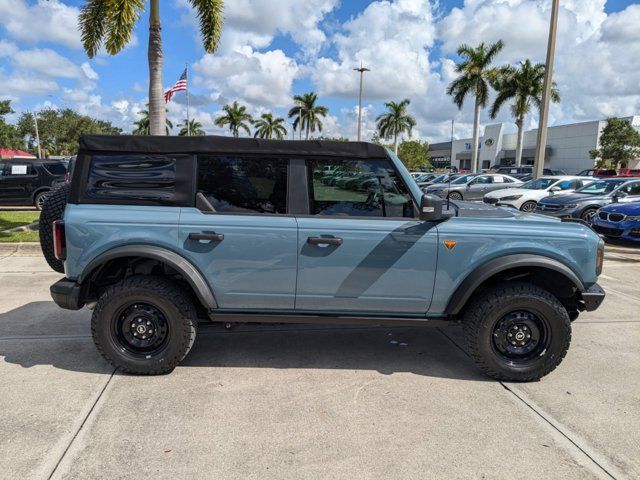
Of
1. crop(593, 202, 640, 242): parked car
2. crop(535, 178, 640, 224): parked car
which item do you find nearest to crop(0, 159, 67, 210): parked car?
crop(535, 178, 640, 224): parked car

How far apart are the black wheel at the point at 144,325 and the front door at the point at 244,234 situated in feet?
1.03

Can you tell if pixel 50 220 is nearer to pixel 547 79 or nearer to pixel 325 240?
pixel 325 240

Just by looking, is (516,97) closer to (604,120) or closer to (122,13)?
(604,120)

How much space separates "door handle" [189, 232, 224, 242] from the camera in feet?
10.8

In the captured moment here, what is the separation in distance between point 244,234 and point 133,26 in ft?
30.1

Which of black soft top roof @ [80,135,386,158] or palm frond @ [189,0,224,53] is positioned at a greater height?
palm frond @ [189,0,224,53]

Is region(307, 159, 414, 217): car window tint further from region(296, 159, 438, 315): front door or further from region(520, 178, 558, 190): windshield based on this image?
region(520, 178, 558, 190): windshield

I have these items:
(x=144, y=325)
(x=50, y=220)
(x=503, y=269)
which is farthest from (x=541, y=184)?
(x=50, y=220)

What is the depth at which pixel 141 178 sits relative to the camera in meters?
3.44

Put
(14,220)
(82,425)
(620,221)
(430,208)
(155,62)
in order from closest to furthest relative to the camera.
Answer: (82,425), (430,208), (620,221), (155,62), (14,220)

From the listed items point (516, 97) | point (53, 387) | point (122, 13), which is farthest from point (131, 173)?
point (516, 97)

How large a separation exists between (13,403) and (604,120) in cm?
5308

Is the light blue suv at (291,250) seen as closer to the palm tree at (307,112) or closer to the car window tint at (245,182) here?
the car window tint at (245,182)

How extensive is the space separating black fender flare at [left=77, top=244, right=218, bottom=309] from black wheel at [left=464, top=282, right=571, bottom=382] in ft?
6.84
